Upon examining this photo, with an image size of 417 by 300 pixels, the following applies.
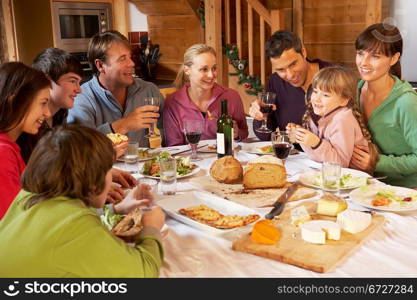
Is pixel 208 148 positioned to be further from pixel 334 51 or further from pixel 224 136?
pixel 334 51

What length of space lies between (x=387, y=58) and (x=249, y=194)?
1.02 meters

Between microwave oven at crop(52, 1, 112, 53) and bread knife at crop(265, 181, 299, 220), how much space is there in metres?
3.64

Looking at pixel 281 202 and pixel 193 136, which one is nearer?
pixel 281 202

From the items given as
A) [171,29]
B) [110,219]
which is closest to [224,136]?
[110,219]

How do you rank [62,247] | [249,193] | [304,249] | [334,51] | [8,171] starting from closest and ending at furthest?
1. [62,247]
2. [304,249]
3. [8,171]
4. [249,193]
5. [334,51]

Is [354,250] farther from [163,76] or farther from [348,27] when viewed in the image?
[163,76]

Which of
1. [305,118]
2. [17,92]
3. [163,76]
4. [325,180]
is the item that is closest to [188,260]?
[325,180]

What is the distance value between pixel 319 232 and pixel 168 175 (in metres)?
0.69

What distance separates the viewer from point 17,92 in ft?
5.43

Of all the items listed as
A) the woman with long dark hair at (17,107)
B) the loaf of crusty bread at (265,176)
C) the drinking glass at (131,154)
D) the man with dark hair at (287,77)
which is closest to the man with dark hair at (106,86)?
the drinking glass at (131,154)

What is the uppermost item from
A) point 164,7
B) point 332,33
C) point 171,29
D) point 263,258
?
point 164,7

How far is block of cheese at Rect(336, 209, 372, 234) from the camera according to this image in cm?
133

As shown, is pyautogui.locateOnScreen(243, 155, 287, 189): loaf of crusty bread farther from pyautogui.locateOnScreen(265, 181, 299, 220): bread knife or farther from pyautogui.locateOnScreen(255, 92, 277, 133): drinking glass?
pyautogui.locateOnScreen(255, 92, 277, 133): drinking glass

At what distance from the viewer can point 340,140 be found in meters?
2.10
